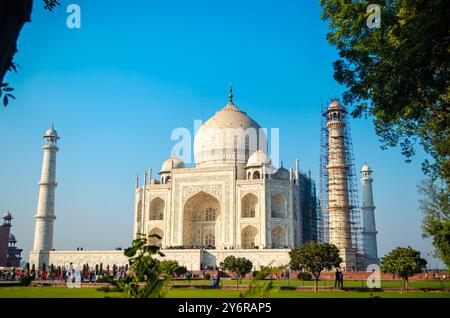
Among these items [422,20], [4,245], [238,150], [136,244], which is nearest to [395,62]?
[422,20]

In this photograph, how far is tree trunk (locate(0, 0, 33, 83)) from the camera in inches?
95.7

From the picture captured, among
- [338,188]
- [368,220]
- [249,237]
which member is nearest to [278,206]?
[249,237]

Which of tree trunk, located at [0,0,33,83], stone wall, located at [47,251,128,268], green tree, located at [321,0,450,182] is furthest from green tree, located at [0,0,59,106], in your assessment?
stone wall, located at [47,251,128,268]

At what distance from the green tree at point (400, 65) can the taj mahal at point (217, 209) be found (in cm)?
1654

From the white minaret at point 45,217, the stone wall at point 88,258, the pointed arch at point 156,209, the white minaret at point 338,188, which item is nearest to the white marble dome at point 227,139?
the pointed arch at point 156,209

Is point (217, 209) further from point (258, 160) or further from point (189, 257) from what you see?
point (189, 257)

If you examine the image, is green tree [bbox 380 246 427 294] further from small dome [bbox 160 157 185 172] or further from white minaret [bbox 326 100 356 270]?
small dome [bbox 160 157 185 172]

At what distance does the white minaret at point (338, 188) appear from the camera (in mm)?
29922

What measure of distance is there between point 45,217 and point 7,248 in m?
5.70

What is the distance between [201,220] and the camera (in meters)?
33.9

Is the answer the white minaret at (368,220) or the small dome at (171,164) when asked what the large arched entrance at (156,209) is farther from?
the white minaret at (368,220)
